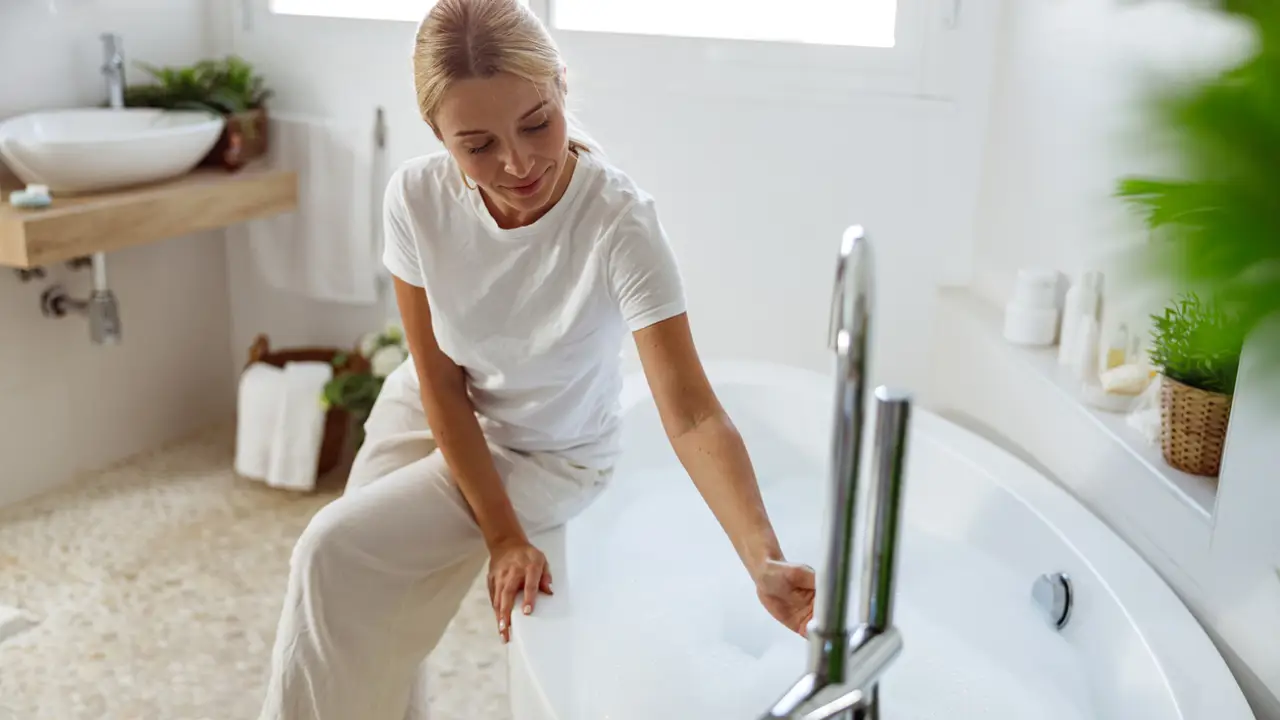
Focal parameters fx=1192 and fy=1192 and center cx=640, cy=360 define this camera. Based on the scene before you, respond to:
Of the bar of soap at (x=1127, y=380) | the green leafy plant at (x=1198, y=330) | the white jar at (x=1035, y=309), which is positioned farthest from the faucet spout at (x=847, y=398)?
the white jar at (x=1035, y=309)

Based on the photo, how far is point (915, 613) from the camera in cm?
186

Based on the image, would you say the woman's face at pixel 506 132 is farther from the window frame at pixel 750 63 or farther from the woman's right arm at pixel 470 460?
the window frame at pixel 750 63

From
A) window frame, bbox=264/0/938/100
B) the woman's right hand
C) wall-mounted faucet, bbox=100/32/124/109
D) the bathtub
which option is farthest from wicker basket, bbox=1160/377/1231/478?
wall-mounted faucet, bbox=100/32/124/109

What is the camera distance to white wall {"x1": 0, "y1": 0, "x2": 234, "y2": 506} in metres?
2.68

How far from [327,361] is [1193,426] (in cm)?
212

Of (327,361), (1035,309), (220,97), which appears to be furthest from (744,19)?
(327,361)

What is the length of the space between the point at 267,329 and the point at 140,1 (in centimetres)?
90

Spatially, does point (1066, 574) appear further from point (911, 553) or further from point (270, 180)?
point (270, 180)

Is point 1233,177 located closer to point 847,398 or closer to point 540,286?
point 847,398

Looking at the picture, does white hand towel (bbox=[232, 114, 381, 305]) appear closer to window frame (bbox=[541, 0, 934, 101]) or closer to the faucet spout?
window frame (bbox=[541, 0, 934, 101])

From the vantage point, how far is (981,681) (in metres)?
1.70

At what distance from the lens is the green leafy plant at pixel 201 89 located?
9.29 ft

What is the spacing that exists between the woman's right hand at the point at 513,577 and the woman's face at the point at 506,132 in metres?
0.45

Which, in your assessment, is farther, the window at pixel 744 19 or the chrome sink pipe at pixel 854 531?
the window at pixel 744 19
